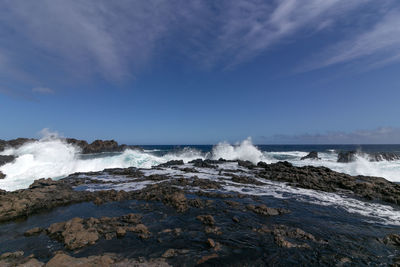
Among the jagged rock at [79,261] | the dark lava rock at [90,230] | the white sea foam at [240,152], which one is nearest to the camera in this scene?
the jagged rock at [79,261]

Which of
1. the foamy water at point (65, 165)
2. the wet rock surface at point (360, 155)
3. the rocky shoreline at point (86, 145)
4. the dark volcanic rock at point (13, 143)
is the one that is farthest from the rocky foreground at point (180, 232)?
the rocky shoreline at point (86, 145)

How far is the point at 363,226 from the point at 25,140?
5924cm

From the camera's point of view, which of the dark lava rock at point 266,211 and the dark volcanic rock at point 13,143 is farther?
the dark volcanic rock at point 13,143

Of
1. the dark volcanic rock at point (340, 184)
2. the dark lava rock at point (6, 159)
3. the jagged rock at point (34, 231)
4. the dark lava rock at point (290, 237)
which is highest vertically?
the dark lava rock at point (6, 159)

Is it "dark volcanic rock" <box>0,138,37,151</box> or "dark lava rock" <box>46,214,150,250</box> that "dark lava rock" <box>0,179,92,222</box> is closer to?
"dark lava rock" <box>46,214,150,250</box>

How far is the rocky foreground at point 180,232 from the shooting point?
5.00 meters

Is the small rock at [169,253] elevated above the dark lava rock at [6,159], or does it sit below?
below

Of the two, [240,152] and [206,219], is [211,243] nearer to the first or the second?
[206,219]

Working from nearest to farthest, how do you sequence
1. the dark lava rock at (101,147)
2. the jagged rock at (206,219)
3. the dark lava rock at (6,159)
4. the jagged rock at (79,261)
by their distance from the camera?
1. the jagged rock at (79,261)
2. the jagged rock at (206,219)
3. the dark lava rock at (6,159)
4. the dark lava rock at (101,147)

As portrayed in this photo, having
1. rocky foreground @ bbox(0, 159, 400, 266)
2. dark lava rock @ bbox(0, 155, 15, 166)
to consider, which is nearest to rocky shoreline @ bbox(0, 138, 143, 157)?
dark lava rock @ bbox(0, 155, 15, 166)

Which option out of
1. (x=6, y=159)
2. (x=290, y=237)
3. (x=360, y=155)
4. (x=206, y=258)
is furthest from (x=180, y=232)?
(x=360, y=155)

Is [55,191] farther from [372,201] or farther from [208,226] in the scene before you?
[372,201]

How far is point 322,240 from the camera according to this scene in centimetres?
609

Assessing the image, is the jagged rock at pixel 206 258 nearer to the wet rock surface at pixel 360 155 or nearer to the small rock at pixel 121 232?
the small rock at pixel 121 232
